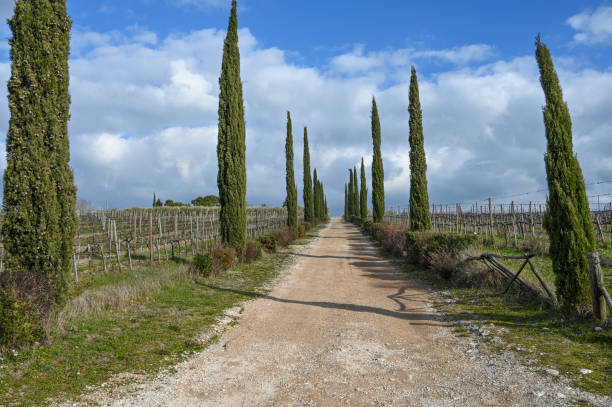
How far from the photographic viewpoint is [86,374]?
4.38 meters

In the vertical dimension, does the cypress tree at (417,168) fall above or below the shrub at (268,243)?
above

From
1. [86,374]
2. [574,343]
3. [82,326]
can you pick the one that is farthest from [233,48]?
[574,343]

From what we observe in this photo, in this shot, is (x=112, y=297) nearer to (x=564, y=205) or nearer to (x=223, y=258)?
(x=223, y=258)

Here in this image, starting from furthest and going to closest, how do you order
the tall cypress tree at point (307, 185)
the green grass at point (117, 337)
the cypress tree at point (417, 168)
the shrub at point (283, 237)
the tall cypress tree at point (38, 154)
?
1. the tall cypress tree at point (307, 185)
2. the shrub at point (283, 237)
3. the cypress tree at point (417, 168)
4. the tall cypress tree at point (38, 154)
5. the green grass at point (117, 337)

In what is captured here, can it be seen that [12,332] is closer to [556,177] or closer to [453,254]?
[556,177]

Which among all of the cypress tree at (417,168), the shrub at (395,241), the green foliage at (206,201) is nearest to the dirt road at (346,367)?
the shrub at (395,241)

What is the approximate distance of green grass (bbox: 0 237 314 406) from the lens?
4.15m

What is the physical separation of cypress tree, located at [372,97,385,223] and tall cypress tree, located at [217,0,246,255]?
52.8 feet

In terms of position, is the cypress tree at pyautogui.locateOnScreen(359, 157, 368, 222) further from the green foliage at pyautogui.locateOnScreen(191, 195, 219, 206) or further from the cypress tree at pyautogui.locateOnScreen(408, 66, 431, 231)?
the green foliage at pyautogui.locateOnScreen(191, 195, 219, 206)

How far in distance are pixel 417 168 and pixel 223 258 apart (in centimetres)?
986

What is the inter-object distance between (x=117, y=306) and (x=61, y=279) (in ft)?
4.51

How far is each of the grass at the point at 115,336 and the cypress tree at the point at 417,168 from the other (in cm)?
901

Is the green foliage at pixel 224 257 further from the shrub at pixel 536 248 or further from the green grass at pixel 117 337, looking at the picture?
the shrub at pixel 536 248

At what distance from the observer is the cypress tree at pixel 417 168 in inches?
637
